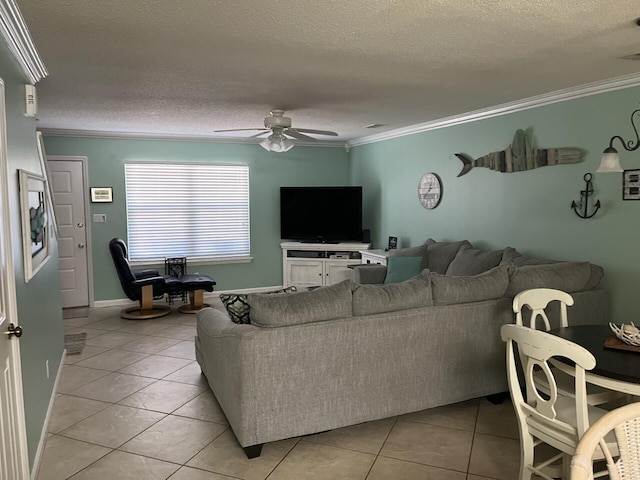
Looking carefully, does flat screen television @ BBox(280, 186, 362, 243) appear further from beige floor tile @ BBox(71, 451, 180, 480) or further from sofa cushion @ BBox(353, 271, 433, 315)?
beige floor tile @ BBox(71, 451, 180, 480)

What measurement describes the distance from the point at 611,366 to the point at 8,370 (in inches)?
106

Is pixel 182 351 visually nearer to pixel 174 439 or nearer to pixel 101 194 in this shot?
pixel 174 439

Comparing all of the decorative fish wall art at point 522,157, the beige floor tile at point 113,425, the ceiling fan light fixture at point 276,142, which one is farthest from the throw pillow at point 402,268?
the beige floor tile at point 113,425

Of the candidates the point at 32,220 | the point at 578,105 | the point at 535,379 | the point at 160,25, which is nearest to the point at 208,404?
the point at 32,220

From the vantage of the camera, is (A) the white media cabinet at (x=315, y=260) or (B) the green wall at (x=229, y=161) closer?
(B) the green wall at (x=229, y=161)

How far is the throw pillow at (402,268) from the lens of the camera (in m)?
5.12

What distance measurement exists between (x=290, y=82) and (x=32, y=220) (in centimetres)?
210

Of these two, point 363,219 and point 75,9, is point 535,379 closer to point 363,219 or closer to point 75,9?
point 75,9

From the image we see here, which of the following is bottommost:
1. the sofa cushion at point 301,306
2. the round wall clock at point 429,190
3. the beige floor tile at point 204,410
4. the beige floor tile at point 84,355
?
the beige floor tile at point 204,410

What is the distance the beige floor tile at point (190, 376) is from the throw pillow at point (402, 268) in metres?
2.19

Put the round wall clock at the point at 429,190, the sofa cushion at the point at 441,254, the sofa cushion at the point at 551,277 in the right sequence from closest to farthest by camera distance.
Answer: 1. the sofa cushion at the point at 551,277
2. the sofa cushion at the point at 441,254
3. the round wall clock at the point at 429,190

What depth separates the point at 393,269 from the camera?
17.0ft

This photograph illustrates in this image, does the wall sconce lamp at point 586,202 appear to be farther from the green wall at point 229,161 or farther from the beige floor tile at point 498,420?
the green wall at point 229,161

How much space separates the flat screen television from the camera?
281 inches
